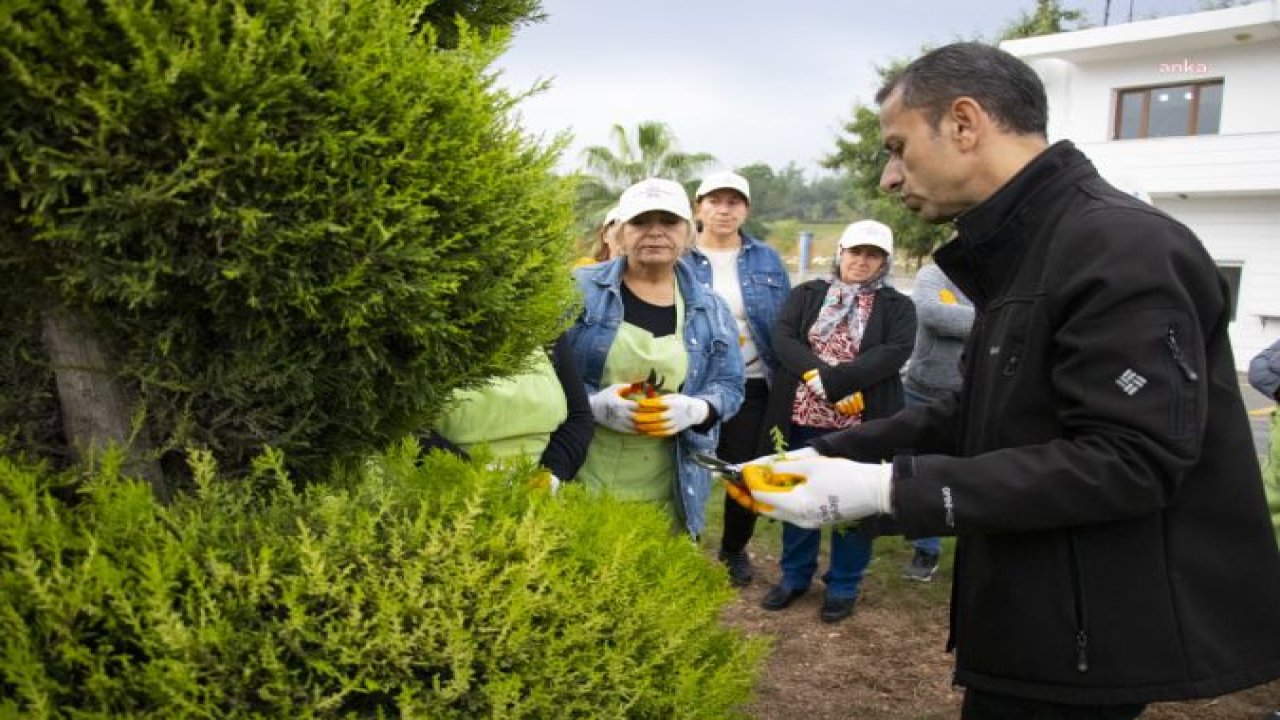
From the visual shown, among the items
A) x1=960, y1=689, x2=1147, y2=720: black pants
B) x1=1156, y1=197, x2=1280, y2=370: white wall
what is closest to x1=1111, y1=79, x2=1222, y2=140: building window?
x1=1156, y1=197, x2=1280, y2=370: white wall

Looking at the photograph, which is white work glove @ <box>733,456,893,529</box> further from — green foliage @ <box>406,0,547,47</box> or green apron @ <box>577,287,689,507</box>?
green apron @ <box>577,287,689,507</box>

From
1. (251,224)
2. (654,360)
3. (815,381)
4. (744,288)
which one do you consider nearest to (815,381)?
(815,381)

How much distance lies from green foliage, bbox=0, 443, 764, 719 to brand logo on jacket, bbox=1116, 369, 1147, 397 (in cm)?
91

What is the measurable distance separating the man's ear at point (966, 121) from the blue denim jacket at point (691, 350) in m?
1.86

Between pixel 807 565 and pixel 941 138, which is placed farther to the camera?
pixel 807 565

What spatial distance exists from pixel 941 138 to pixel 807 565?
3633mm

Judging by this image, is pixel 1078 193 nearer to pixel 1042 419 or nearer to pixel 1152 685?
pixel 1042 419

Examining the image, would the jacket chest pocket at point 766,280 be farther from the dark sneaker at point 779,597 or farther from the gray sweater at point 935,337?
the dark sneaker at point 779,597

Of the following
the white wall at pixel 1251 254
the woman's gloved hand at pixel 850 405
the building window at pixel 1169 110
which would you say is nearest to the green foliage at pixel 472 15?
the woman's gloved hand at pixel 850 405

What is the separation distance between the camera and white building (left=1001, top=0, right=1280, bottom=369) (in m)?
19.4

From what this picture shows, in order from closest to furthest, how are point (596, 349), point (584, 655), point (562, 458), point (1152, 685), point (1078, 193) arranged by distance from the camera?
point (584, 655) < point (1152, 685) < point (1078, 193) < point (562, 458) < point (596, 349)

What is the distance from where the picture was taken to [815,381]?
4.95m

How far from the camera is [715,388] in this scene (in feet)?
13.2

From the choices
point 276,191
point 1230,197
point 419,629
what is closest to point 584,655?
point 419,629
